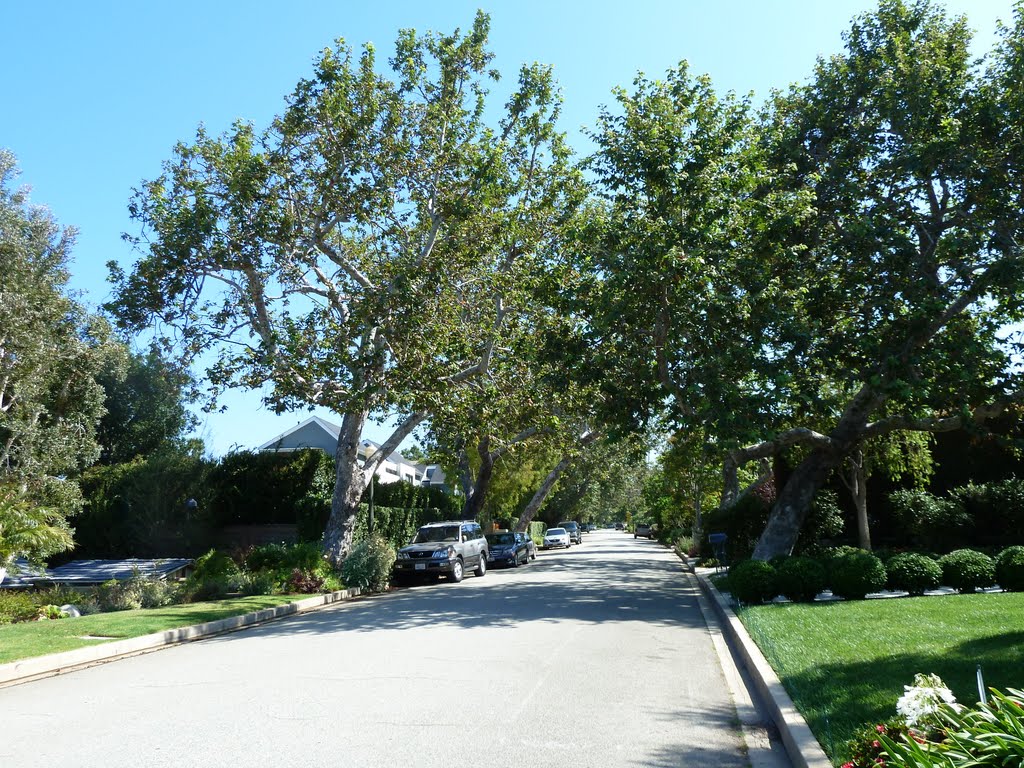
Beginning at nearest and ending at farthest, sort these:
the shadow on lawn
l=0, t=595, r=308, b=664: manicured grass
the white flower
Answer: the white flower, the shadow on lawn, l=0, t=595, r=308, b=664: manicured grass

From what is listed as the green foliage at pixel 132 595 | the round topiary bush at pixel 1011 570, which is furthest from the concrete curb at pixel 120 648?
the round topiary bush at pixel 1011 570

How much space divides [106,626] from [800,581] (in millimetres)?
12002

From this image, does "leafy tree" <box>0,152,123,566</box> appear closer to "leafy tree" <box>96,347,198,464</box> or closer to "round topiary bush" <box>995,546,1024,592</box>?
"leafy tree" <box>96,347,198,464</box>

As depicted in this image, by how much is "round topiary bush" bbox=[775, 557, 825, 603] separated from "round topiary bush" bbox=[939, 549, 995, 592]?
2.30 meters

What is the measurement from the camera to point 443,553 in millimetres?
23547

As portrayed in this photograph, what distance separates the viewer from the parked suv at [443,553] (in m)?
23.5

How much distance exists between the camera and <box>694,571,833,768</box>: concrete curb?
5.43 m

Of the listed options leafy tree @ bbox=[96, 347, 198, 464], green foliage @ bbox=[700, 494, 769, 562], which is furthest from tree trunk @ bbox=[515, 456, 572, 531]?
leafy tree @ bbox=[96, 347, 198, 464]

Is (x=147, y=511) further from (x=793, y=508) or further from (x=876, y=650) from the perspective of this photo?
(x=876, y=650)

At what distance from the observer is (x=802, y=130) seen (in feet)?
64.4

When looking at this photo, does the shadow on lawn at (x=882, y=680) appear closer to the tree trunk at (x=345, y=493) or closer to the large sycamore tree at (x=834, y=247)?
the large sycamore tree at (x=834, y=247)

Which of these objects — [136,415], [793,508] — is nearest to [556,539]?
[136,415]

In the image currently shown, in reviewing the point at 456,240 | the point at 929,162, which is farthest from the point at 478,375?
the point at 929,162

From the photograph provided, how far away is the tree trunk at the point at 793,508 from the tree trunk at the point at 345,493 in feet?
36.9
